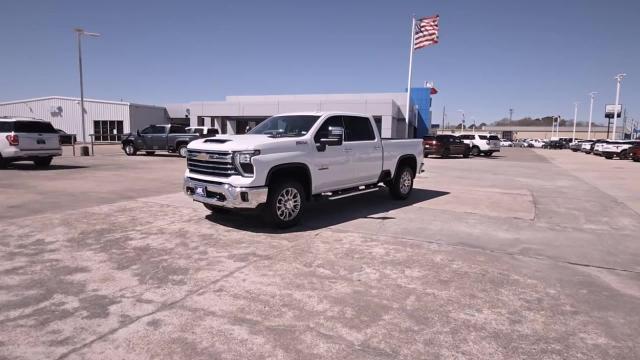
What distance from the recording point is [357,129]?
8133mm

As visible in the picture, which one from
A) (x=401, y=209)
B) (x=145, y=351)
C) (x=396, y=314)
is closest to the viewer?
(x=145, y=351)

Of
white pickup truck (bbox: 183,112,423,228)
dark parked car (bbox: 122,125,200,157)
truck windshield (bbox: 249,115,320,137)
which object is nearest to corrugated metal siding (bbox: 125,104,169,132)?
dark parked car (bbox: 122,125,200,157)

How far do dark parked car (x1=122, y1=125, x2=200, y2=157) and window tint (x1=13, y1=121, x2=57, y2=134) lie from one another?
306 inches

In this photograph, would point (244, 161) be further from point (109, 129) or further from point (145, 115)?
point (145, 115)

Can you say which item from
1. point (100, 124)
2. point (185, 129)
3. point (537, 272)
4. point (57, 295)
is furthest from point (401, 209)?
point (100, 124)

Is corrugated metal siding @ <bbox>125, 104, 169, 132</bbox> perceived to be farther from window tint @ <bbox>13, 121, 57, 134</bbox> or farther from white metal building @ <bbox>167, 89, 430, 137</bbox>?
window tint @ <bbox>13, 121, 57, 134</bbox>

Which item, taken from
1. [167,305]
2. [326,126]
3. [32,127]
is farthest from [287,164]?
[32,127]

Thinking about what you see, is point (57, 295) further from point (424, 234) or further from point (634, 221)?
point (634, 221)

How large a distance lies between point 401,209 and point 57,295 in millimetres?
6337

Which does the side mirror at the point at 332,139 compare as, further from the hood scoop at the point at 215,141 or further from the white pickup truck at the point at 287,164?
the hood scoop at the point at 215,141

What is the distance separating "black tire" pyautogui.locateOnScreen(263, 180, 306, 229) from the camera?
20.6 ft

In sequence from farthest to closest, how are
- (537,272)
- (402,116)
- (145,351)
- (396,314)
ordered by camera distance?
1. (402,116)
2. (537,272)
3. (396,314)
4. (145,351)

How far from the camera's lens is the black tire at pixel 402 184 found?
9328 millimetres

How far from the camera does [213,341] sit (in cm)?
311
